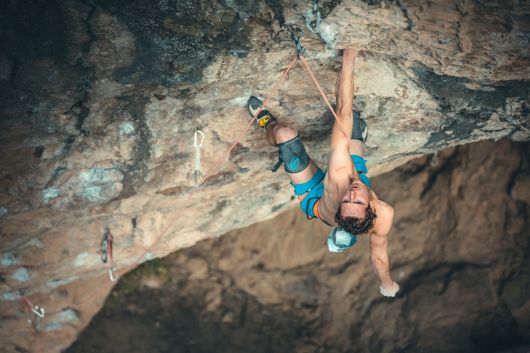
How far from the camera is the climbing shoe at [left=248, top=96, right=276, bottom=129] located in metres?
3.01

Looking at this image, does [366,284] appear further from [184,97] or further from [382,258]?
[184,97]

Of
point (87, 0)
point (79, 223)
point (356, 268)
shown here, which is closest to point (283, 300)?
point (356, 268)

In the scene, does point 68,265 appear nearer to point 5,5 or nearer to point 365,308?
point 5,5

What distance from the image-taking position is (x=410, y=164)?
15.5 feet

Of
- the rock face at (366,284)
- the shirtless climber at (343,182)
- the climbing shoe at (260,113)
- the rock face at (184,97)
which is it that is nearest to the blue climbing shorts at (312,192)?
the shirtless climber at (343,182)

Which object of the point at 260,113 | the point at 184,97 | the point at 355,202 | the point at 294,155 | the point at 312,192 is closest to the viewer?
the point at 355,202

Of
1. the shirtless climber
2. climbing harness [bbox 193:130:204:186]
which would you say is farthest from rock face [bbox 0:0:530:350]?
the shirtless climber

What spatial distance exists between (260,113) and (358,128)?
2.55 ft

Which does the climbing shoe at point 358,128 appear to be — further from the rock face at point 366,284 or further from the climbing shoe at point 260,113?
the rock face at point 366,284

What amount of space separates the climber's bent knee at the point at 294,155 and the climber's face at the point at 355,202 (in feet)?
1.81

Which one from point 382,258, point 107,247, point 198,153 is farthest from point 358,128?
point 107,247

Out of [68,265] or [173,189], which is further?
[68,265]

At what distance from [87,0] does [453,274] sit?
4.12 meters

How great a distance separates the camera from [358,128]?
3215mm
